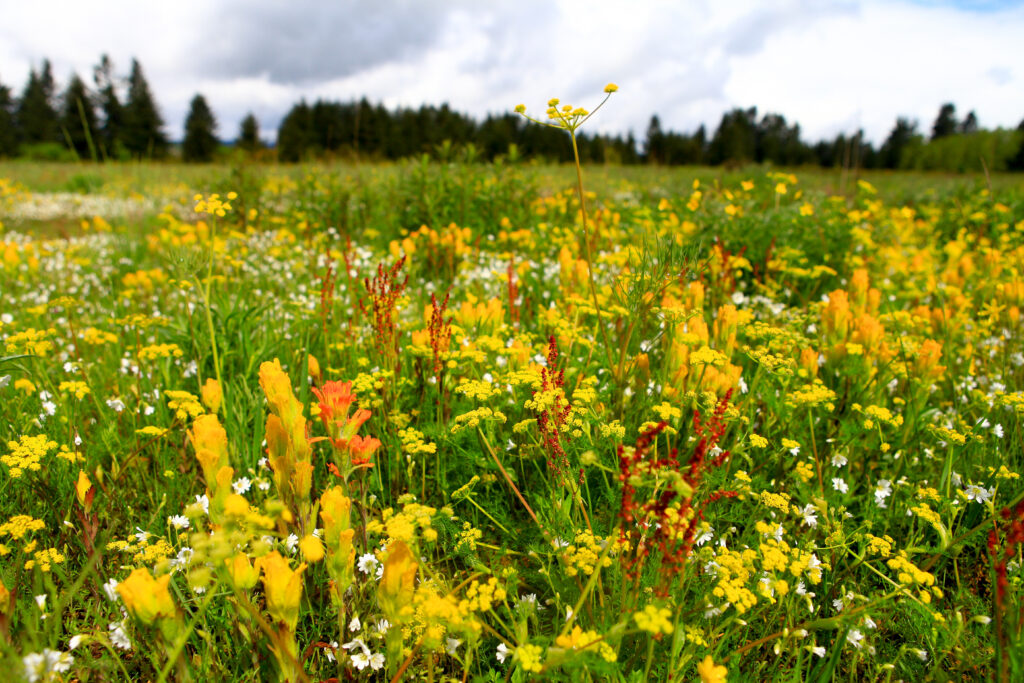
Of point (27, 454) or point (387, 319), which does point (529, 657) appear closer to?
point (387, 319)

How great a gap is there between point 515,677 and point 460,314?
4.54 feet

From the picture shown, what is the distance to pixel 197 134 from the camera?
51594 mm

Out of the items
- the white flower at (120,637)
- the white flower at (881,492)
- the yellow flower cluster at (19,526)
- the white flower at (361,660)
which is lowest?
the white flower at (361,660)

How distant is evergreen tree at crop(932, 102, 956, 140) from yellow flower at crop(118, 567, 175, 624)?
10113 centimetres

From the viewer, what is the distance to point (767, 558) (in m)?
1.12

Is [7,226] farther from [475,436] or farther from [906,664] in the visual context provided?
[906,664]

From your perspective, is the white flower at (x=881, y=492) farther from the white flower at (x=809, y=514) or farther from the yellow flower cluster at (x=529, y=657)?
the yellow flower cluster at (x=529, y=657)

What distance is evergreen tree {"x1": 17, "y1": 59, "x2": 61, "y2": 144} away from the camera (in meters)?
50.1

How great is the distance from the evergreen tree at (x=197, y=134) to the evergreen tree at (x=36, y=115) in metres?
10.2

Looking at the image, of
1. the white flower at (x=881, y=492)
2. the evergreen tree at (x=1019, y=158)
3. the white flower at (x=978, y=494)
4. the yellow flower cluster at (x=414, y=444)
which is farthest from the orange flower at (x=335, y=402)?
the evergreen tree at (x=1019, y=158)

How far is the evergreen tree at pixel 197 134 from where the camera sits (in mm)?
48844

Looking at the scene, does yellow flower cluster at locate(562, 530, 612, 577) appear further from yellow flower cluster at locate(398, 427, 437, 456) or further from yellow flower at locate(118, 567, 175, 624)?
yellow flower at locate(118, 567, 175, 624)

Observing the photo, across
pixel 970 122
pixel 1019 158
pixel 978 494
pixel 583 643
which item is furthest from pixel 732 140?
pixel 583 643

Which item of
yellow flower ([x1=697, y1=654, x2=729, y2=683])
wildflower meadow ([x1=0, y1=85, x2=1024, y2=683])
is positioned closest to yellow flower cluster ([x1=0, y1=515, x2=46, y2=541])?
wildflower meadow ([x1=0, y1=85, x2=1024, y2=683])
